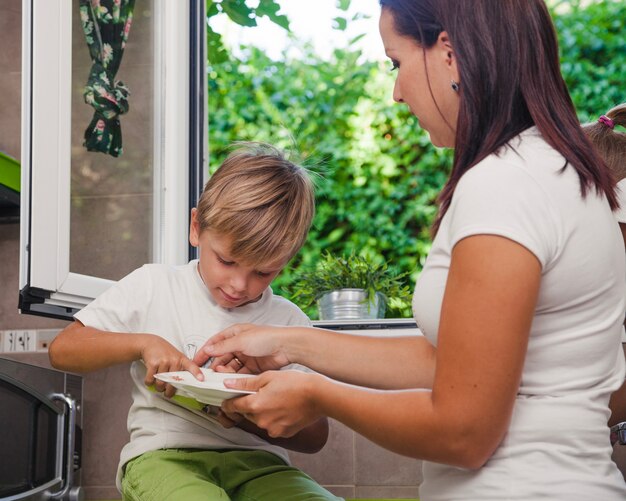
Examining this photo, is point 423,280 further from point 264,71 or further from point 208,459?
point 264,71

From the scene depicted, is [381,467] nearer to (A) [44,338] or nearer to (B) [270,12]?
(A) [44,338]

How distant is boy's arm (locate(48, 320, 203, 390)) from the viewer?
1.44m

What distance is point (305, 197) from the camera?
176cm

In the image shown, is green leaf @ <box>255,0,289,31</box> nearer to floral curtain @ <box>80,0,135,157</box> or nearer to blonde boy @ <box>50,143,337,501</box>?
floral curtain @ <box>80,0,135,157</box>

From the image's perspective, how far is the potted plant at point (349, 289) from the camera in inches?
109

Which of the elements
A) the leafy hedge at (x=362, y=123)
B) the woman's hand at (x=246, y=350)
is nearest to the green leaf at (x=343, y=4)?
the leafy hedge at (x=362, y=123)

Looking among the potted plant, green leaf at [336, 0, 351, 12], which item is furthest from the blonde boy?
green leaf at [336, 0, 351, 12]

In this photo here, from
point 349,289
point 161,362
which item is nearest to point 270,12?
point 349,289

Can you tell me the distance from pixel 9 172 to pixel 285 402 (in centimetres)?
179

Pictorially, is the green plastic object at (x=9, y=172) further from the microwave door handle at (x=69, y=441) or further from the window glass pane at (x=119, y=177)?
the microwave door handle at (x=69, y=441)

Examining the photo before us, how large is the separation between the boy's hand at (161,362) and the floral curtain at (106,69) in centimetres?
86

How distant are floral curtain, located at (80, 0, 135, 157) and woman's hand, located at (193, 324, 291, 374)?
873 millimetres

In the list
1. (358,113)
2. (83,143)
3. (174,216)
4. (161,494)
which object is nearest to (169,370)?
(161,494)

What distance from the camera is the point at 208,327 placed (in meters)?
1.70
